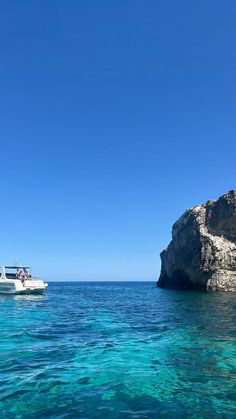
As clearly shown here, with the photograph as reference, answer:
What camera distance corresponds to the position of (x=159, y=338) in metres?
19.2

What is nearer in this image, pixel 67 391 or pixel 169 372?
pixel 67 391

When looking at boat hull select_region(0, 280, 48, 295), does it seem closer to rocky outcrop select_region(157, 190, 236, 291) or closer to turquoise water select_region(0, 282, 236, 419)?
turquoise water select_region(0, 282, 236, 419)

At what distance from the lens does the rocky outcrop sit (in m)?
64.1

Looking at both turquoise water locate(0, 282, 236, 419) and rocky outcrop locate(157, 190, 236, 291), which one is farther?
rocky outcrop locate(157, 190, 236, 291)

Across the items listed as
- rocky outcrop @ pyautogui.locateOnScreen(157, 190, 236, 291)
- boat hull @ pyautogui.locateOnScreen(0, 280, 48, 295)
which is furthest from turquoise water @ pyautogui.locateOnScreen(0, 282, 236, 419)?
rocky outcrop @ pyautogui.locateOnScreen(157, 190, 236, 291)

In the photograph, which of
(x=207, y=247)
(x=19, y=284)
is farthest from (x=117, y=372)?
(x=207, y=247)

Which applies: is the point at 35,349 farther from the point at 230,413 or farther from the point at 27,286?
the point at 27,286

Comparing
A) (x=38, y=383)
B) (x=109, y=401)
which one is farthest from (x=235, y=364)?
(x=38, y=383)

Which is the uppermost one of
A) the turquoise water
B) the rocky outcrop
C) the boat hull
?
the rocky outcrop

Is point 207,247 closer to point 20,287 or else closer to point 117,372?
point 20,287

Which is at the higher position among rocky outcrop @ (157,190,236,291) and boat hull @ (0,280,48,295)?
rocky outcrop @ (157,190,236,291)

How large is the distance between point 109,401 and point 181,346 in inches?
320

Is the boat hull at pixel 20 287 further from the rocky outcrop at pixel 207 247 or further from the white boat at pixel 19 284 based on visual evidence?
the rocky outcrop at pixel 207 247

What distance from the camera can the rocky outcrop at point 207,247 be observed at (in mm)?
64125
